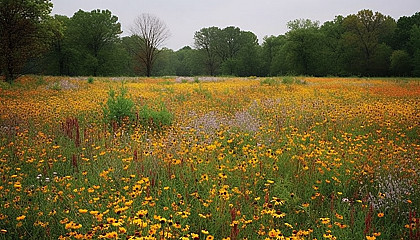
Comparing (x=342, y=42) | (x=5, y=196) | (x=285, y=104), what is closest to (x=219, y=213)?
(x=5, y=196)

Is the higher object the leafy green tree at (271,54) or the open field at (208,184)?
the leafy green tree at (271,54)

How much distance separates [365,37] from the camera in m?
46.5

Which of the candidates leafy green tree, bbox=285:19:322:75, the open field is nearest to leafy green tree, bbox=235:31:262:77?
leafy green tree, bbox=285:19:322:75

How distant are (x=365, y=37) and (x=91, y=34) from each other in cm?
4322

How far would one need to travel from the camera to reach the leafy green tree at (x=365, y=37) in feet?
148

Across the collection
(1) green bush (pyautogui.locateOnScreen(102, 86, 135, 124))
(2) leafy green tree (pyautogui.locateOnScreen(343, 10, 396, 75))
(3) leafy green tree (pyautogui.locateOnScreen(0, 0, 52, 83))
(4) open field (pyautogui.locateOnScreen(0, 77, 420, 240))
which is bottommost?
(4) open field (pyautogui.locateOnScreen(0, 77, 420, 240))

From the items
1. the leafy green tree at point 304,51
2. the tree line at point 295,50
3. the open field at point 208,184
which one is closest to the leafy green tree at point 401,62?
the tree line at point 295,50

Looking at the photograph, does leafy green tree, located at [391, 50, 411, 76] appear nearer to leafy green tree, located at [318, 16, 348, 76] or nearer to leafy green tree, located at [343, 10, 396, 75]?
leafy green tree, located at [343, 10, 396, 75]

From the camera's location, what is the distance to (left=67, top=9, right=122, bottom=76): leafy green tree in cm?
4762

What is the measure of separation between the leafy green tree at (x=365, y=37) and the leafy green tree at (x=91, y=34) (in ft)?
125

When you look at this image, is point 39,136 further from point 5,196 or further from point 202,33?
point 202,33

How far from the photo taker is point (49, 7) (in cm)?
2162

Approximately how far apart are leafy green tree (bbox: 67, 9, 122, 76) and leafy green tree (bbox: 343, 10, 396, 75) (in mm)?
37958

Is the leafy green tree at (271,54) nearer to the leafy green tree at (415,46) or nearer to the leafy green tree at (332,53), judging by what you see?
the leafy green tree at (332,53)
